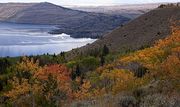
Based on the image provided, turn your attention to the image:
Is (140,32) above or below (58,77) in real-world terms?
below

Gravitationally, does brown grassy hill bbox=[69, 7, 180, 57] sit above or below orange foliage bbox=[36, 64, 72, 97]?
below

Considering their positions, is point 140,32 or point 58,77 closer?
point 58,77

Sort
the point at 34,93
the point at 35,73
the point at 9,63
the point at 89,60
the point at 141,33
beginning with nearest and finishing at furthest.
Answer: the point at 34,93 < the point at 35,73 < the point at 89,60 < the point at 9,63 < the point at 141,33

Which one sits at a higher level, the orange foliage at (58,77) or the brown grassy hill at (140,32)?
the orange foliage at (58,77)

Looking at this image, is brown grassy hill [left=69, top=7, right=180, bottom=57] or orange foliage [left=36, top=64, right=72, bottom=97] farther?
brown grassy hill [left=69, top=7, right=180, bottom=57]

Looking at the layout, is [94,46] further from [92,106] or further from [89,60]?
[92,106]

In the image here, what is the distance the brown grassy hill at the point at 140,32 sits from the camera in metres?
140

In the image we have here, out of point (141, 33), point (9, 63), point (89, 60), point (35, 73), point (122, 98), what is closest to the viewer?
point (122, 98)

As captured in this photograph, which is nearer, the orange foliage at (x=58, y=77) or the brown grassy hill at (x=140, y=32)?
the orange foliage at (x=58, y=77)

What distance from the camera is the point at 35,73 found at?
1811 inches

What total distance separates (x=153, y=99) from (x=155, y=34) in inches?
5064

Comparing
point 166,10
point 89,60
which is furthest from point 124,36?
point 89,60

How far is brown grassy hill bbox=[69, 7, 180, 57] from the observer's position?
140250mm

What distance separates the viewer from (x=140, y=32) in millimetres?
150875
